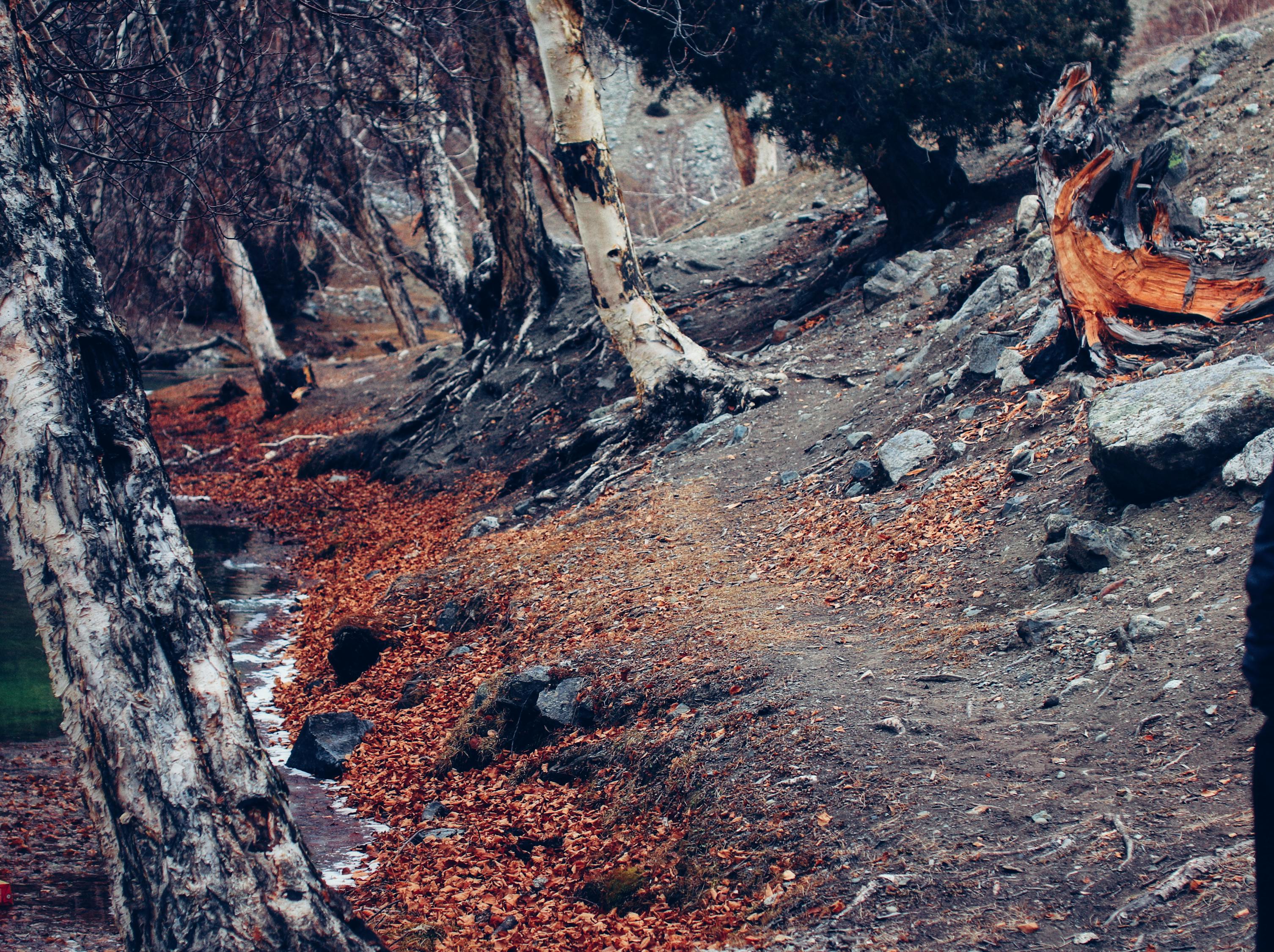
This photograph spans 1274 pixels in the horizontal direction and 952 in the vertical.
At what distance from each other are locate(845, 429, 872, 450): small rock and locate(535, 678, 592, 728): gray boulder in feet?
10.7

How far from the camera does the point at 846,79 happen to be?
431 inches

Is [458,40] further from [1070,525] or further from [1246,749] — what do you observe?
[1246,749]

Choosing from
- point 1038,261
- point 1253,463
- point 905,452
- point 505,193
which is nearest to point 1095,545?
point 1253,463

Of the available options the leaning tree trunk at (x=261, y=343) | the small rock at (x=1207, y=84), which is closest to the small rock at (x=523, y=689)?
the small rock at (x=1207, y=84)

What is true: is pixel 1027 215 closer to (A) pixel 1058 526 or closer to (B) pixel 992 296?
(B) pixel 992 296

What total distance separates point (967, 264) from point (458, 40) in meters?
6.77

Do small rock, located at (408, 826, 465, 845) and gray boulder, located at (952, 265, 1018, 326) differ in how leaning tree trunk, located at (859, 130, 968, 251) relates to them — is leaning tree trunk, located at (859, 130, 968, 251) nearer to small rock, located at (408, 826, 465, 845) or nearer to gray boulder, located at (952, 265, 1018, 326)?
gray boulder, located at (952, 265, 1018, 326)

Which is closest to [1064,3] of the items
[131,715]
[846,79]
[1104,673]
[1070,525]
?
[846,79]

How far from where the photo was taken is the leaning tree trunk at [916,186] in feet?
39.3

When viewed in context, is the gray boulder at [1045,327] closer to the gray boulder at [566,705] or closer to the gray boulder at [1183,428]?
the gray boulder at [1183,428]

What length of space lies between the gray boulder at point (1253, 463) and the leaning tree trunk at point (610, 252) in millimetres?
5194

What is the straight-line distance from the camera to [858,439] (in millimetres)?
7930

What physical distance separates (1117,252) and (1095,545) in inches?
125

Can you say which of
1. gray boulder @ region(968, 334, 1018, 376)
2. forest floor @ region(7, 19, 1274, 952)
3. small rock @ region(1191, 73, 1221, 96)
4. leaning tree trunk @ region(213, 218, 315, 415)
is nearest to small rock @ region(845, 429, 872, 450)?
forest floor @ region(7, 19, 1274, 952)
